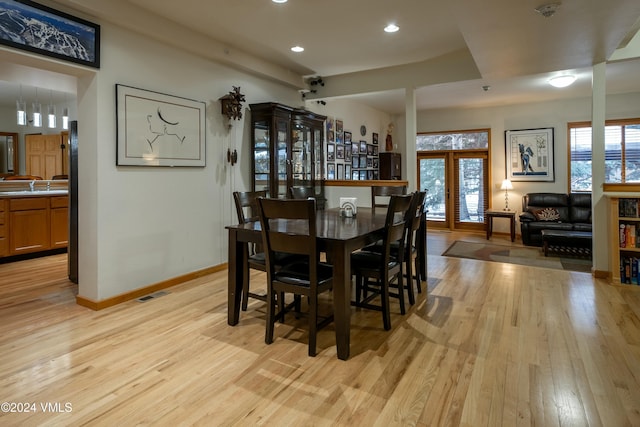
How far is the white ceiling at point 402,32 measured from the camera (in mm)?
2947

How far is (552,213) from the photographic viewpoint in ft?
21.4

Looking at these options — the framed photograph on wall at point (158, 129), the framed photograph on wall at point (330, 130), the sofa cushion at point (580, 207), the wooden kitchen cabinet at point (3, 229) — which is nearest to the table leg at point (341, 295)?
the framed photograph on wall at point (158, 129)

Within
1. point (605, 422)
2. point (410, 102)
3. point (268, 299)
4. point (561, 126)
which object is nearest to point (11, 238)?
point (268, 299)

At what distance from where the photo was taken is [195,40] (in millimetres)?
3914

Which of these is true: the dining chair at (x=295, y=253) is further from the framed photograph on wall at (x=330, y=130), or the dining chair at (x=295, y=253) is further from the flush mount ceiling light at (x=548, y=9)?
the framed photograph on wall at (x=330, y=130)

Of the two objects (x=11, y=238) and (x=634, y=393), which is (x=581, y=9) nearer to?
(x=634, y=393)

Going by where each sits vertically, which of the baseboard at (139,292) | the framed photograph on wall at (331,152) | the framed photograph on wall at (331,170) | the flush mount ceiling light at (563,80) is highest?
the flush mount ceiling light at (563,80)

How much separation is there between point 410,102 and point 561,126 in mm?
3805

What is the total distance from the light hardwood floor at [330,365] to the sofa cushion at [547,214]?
10.7 feet

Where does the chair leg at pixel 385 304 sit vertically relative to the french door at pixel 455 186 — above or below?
below

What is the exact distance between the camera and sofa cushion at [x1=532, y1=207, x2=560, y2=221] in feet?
21.3

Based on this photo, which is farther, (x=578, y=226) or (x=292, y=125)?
(x=578, y=226)

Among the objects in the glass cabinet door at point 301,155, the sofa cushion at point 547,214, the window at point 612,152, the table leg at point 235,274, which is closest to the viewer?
the table leg at point 235,274

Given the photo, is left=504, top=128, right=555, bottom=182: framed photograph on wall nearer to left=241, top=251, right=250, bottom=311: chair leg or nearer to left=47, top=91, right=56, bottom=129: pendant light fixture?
left=241, top=251, right=250, bottom=311: chair leg
